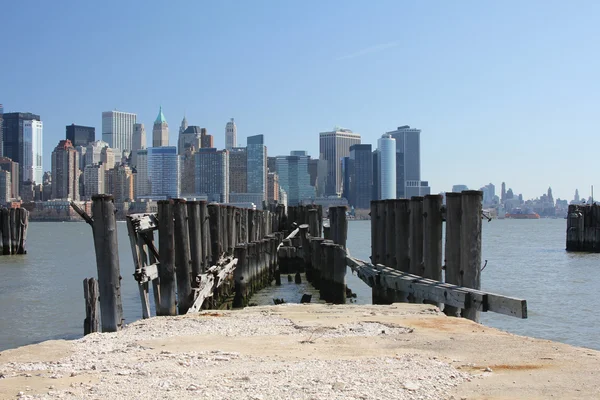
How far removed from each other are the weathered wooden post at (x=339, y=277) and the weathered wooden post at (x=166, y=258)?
20.3ft

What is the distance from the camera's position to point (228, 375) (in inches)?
278

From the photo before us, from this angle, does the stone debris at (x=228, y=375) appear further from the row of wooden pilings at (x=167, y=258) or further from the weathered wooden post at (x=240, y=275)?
the weathered wooden post at (x=240, y=275)

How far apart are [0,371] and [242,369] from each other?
2450mm

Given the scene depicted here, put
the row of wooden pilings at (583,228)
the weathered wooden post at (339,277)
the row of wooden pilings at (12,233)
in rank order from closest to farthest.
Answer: the weathered wooden post at (339,277) < the row of wooden pilings at (12,233) < the row of wooden pilings at (583,228)

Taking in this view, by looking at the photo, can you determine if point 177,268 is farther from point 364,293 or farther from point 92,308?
point 364,293

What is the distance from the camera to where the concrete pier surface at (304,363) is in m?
6.46

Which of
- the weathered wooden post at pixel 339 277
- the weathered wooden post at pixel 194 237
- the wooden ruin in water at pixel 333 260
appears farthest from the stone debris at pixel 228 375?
the weathered wooden post at pixel 339 277

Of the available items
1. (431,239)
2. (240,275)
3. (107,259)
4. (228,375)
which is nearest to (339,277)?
(240,275)

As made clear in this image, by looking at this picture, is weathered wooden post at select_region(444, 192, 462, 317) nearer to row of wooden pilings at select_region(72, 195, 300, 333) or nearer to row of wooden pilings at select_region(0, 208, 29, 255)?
row of wooden pilings at select_region(72, 195, 300, 333)

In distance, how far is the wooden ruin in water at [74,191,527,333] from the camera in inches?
420

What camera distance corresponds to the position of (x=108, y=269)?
10656 mm

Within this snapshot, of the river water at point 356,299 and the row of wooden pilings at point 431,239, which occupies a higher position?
the row of wooden pilings at point 431,239

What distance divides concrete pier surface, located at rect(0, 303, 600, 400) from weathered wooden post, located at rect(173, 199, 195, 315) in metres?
2.82

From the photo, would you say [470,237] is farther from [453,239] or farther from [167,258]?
[167,258]
